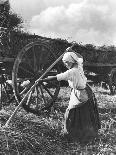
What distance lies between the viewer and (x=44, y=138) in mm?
5387

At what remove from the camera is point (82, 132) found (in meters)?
5.52

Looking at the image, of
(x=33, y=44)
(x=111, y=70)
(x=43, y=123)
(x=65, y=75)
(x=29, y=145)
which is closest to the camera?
(x=29, y=145)

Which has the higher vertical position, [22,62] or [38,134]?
[22,62]

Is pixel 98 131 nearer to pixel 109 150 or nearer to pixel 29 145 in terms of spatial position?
pixel 109 150

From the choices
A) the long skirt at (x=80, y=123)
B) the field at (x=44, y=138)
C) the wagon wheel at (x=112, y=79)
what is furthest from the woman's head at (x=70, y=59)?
the wagon wheel at (x=112, y=79)

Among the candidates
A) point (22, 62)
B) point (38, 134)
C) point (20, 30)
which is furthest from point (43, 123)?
point (20, 30)

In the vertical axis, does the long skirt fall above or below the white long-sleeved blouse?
below

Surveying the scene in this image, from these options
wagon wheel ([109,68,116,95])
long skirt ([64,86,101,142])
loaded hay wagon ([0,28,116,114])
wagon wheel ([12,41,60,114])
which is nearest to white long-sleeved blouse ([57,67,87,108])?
long skirt ([64,86,101,142])

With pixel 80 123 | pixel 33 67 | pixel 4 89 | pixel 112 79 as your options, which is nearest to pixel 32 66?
pixel 33 67


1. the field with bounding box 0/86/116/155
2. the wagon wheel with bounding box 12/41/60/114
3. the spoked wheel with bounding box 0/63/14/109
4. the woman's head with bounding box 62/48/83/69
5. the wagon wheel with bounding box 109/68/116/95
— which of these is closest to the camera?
the field with bounding box 0/86/116/155

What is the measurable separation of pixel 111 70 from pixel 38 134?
590 cm

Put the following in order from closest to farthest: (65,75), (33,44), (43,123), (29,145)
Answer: (29,145), (65,75), (43,123), (33,44)

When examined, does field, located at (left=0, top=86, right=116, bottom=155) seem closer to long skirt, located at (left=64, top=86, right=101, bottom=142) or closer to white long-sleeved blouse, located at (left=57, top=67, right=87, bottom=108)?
long skirt, located at (left=64, top=86, right=101, bottom=142)

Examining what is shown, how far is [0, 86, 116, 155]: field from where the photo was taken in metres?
4.95
